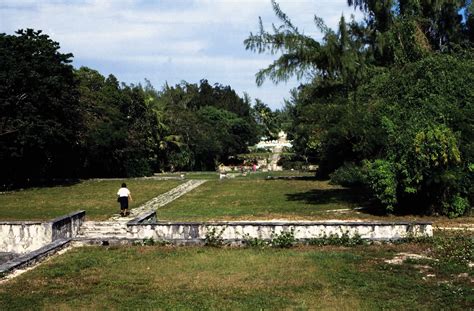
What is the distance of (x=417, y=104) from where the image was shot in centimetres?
2088

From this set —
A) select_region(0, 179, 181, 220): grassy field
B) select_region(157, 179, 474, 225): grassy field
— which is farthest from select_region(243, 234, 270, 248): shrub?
select_region(0, 179, 181, 220): grassy field

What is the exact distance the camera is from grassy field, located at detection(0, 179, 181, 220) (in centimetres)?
2223

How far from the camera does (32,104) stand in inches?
1270

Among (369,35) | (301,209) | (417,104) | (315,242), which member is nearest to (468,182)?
(417,104)

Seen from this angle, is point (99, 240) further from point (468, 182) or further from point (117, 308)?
point (468, 182)

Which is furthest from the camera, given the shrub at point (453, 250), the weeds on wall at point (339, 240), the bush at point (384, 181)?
the bush at point (384, 181)

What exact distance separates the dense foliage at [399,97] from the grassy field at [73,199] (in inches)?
408

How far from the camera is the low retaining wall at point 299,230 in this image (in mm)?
14836

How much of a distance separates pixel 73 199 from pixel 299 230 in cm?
1635

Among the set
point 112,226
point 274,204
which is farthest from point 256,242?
point 274,204

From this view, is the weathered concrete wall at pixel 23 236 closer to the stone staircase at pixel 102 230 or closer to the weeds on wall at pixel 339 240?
the stone staircase at pixel 102 230

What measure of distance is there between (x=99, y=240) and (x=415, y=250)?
8.70 meters

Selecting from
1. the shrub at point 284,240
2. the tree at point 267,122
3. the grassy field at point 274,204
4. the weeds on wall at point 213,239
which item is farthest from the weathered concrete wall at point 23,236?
the tree at point 267,122

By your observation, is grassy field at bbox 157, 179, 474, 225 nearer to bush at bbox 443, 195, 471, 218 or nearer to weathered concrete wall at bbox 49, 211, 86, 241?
bush at bbox 443, 195, 471, 218
